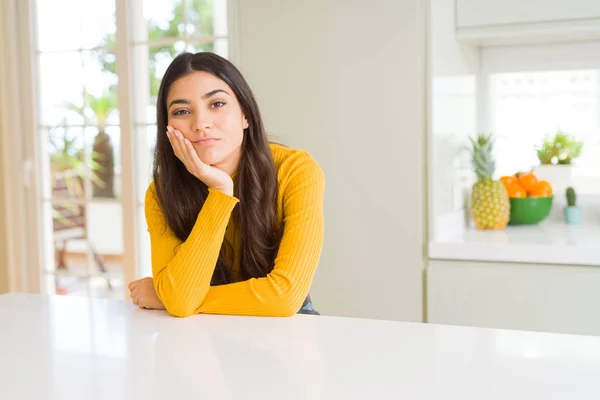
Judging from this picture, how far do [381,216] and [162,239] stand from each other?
3.34 ft

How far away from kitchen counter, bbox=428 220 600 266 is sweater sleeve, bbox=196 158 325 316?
0.83 m

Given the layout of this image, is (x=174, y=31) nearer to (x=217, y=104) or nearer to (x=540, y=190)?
(x=217, y=104)

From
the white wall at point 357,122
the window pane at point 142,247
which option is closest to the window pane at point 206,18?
the white wall at point 357,122

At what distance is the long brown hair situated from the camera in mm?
1658

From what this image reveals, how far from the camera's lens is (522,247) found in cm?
227

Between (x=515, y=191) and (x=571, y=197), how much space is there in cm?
26

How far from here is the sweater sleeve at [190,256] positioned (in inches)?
54.7

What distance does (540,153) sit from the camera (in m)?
2.98

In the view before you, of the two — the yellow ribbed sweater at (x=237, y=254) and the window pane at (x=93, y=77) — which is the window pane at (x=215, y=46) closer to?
the window pane at (x=93, y=77)

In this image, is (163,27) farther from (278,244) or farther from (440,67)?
(278,244)

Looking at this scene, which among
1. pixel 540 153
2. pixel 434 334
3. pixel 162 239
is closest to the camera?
pixel 434 334

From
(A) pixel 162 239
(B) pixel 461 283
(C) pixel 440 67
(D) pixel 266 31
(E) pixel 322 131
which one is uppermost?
(D) pixel 266 31

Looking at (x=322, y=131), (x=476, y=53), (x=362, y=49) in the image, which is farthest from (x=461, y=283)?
(x=476, y=53)

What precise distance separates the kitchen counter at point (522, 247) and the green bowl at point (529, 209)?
17 centimetres
